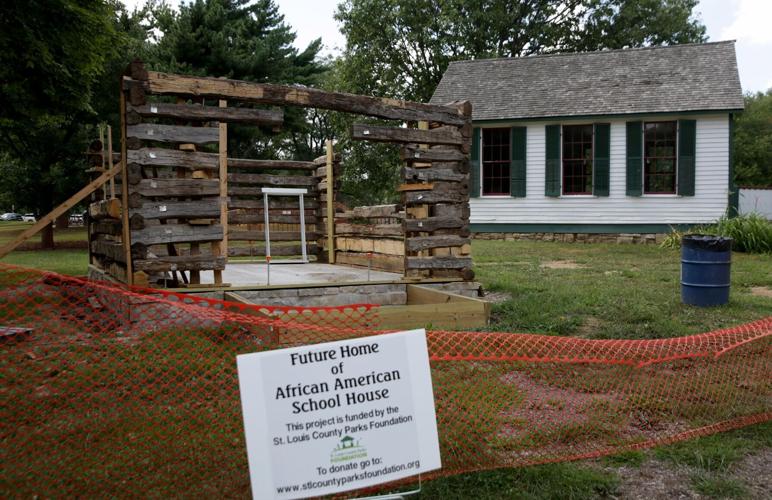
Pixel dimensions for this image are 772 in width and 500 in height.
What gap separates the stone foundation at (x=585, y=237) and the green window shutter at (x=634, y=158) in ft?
4.28

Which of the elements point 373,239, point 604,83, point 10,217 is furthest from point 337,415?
point 10,217

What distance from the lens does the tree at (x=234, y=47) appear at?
22.8 m

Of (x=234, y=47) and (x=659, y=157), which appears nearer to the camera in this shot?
(x=659, y=157)

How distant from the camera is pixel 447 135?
29.3 ft

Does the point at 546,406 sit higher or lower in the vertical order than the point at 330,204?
lower

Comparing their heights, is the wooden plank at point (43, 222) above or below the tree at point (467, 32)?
below

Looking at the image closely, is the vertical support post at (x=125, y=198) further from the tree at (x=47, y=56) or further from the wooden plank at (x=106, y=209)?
the tree at (x=47, y=56)

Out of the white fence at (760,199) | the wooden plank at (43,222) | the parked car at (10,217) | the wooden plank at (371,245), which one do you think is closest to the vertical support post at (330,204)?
the wooden plank at (371,245)

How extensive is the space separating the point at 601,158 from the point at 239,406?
18.0 metres

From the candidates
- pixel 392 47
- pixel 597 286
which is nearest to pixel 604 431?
pixel 597 286

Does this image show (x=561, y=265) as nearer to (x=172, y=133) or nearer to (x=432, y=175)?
(x=432, y=175)

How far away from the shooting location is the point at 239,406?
4328mm

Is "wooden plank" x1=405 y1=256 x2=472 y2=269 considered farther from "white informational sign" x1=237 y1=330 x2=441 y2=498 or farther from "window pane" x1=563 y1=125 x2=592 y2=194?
"window pane" x1=563 y1=125 x2=592 y2=194

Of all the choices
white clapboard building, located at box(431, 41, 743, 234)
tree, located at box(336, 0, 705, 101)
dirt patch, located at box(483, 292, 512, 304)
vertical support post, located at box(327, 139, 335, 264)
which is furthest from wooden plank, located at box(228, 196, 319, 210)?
tree, located at box(336, 0, 705, 101)
